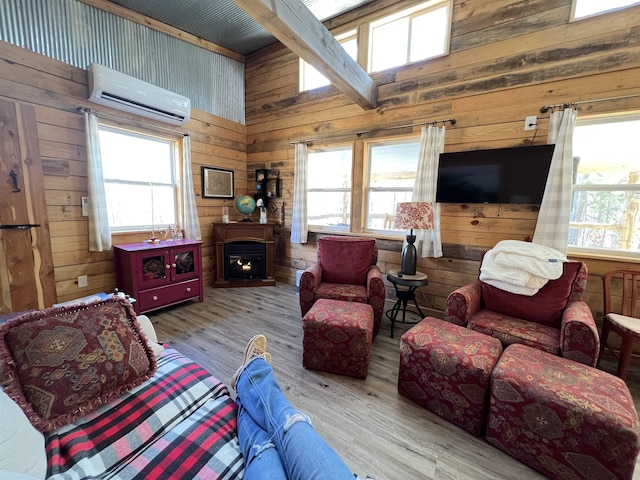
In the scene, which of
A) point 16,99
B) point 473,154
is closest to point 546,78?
point 473,154

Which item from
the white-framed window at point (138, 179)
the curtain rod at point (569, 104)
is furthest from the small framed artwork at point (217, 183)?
the curtain rod at point (569, 104)

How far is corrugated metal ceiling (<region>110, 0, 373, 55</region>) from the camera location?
3.00m

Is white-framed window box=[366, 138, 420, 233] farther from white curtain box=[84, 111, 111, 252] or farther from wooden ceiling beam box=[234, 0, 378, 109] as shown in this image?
white curtain box=[84, 111, 111, 252]

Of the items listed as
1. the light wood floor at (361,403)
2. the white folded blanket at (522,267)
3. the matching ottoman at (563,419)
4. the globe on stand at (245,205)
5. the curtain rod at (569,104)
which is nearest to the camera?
the matching ottoman at (563,419)

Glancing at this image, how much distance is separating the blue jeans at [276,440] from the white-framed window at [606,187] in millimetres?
2850

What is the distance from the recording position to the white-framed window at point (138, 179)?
304 centimetres

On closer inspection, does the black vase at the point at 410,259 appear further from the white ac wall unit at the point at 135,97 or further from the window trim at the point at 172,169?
the white ac wall unit at the point at 135,97

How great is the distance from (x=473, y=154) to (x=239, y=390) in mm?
2827

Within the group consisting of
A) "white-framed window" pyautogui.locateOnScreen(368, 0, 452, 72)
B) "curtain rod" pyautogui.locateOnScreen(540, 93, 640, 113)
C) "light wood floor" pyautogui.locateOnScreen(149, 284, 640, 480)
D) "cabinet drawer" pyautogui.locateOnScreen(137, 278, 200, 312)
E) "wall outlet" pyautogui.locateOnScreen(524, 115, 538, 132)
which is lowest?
"light wood floor" pyautogui.locateOnScreen(149, 284, 640, 480)

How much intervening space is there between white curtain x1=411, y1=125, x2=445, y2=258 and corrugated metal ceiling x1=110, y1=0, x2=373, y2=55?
179 cm

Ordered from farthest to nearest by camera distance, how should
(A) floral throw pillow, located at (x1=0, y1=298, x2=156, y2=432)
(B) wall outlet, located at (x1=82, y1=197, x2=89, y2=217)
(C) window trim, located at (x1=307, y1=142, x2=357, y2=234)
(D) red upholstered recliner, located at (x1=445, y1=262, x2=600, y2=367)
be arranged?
(C) window trim, located at (x1=307, y1=142, x2=357, y2=234) < (B) wall outlet, located at (x1=82, y1=197, x2=89, y2=217) < (D) red upholstered recliner, located at (x1=445, y1=262, x2=600, y2=367) < (A) floral throw pillow, located at (x1=0, y1=298, x2=156, y2=432)

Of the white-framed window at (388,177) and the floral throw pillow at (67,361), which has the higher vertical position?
the white-framed window at (388,177)

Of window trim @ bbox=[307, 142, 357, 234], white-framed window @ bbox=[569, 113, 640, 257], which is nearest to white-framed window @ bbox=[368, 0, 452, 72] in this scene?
window trim @ bbox=[307, 142, 357, 234]

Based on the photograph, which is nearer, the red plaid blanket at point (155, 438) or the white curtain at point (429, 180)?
the red plaid blanket at point (155, 438)
